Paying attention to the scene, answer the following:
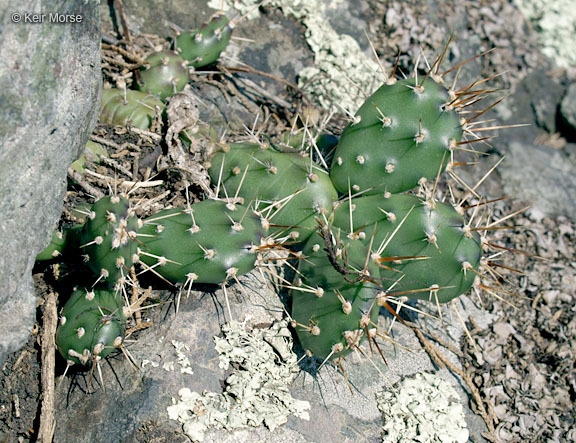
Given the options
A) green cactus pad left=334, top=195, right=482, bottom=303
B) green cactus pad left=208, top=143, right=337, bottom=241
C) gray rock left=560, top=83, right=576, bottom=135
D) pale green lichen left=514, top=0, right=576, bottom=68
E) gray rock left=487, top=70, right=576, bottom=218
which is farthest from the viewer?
pale green lichen left=514, top=0, right=576, bottom=68

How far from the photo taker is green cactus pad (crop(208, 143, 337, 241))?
2.73 metres

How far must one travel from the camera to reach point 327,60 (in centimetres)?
401

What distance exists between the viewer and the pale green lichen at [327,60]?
3.85 meters

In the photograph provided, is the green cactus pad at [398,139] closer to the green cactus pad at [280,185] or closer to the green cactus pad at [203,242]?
the green cactus pad at [280,185]

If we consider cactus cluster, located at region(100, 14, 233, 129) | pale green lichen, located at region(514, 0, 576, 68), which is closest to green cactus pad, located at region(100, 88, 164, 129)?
cactus cluster, located at region(100, 14, 233, 129)

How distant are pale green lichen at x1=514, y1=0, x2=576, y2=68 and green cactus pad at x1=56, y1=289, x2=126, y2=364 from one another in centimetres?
468

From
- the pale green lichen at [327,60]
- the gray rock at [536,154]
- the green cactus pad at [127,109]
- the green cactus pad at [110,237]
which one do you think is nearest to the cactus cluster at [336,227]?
the green cactus pad at [110,237]

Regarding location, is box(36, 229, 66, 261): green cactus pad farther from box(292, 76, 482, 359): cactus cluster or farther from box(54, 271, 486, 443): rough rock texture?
box(292, 76, 482, 359): cactus cluster

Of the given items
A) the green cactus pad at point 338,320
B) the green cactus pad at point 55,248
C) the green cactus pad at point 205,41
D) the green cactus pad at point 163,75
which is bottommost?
the green cactus pad at point 338,320

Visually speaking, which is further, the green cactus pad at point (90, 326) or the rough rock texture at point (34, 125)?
the green cactus pad at point (90, 326)

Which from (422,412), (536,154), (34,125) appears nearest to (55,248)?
(34,125)

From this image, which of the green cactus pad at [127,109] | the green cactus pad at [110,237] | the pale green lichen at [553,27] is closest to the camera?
the green cactus pad at [110,237]

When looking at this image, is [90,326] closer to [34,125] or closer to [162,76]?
[34,125]

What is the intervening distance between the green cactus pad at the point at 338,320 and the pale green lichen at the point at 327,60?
176 cm
